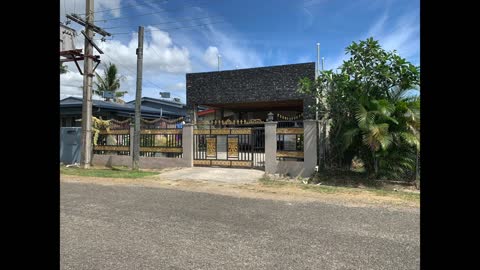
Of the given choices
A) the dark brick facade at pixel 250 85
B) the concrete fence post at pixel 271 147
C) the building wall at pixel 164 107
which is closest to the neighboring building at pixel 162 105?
the building wall at pixel 164 107

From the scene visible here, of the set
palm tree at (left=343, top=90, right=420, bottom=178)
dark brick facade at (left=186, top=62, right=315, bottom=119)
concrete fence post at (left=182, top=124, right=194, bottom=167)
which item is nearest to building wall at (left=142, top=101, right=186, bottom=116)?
dark brick facade at (left=186, top=62, right=315, bottom=119)

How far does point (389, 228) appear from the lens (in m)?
4.94

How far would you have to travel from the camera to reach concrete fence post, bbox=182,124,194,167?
41.5 feet

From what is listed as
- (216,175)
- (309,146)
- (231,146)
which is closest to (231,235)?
(216,175)

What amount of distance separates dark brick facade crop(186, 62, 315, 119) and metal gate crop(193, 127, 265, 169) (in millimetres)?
5985

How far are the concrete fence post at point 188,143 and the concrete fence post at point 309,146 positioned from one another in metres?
4.66

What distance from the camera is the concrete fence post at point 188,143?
41.5 ft

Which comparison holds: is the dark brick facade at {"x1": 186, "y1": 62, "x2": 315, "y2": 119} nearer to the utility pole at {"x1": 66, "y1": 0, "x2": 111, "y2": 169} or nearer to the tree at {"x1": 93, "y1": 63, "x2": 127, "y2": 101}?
the utility pole at {"x1": 66, "y1": 0, "x2": 111, "y2": 169}

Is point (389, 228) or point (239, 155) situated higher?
point (239, 155)

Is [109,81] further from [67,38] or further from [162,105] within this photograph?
[67,38]

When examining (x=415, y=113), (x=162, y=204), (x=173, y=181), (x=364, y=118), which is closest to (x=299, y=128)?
(x=364, y=118)
